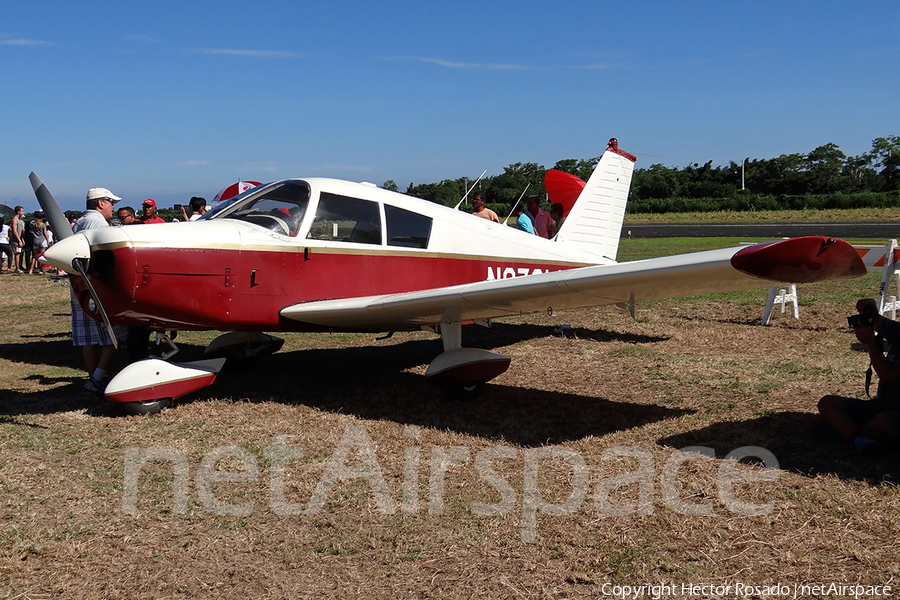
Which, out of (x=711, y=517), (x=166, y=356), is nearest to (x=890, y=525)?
(x=711, y=517)

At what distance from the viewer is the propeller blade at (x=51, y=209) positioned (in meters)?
→ 6.09

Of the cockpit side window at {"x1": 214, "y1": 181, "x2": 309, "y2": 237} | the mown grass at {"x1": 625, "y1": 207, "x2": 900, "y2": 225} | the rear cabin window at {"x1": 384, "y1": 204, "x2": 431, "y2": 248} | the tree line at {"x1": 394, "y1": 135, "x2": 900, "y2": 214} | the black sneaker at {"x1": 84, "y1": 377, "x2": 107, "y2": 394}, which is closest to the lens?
the cockpit side window at {"x1": 214, "y1": 181, "x2": 309, "y2": 237}

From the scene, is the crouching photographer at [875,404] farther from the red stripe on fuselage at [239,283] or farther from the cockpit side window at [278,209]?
the cockpit side window at [278,209]

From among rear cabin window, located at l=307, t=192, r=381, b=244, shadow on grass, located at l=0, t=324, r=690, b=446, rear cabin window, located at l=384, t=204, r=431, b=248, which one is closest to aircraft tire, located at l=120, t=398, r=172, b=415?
shadow on grass, located at l=0, t=324, r=690, b=446

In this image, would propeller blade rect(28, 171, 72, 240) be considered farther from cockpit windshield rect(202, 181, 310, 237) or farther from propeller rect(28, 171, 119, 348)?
cockpit windshield rect(202, 181, 310, 237)

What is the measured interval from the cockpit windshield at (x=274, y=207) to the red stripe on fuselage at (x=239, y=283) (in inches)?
11.5

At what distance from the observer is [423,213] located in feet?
23.0

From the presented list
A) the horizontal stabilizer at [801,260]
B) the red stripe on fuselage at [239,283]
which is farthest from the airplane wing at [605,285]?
the red stripe on fuselage at [239,283]

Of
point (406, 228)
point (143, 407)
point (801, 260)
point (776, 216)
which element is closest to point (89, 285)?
point (143, 407)

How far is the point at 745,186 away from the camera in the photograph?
66.9 m

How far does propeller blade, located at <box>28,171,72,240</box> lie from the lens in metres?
6.09

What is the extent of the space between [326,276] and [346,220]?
556 mm

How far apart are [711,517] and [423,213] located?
426 centimetres

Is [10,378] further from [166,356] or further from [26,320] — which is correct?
[26,320]
